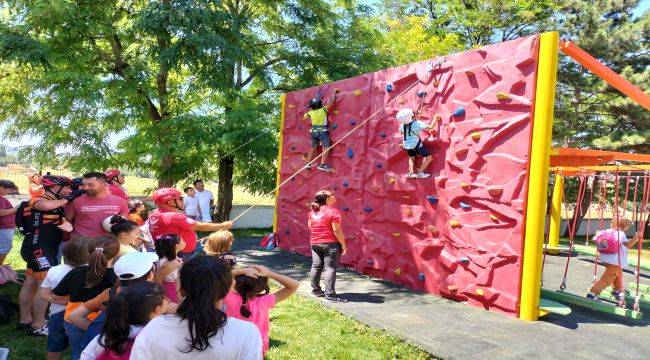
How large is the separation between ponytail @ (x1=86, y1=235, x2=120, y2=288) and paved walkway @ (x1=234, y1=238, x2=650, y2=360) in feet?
10.2

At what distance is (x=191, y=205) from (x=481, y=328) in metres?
6.79

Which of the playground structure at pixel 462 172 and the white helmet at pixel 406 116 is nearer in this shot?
the playground structure at pixel 462 172

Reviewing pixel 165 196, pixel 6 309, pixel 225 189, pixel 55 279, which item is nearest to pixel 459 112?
pixel 165 196

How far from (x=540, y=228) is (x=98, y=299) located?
490 cm

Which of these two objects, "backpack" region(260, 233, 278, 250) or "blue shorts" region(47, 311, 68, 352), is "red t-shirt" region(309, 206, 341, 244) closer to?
"backpack" region(260, 233, 278, 250)

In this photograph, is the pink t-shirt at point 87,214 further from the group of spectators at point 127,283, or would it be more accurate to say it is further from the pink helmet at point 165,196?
the pink helmet at point 165,196

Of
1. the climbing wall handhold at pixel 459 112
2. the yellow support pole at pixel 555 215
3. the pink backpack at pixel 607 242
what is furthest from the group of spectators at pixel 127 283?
the yellow support pole at pixel 555 215

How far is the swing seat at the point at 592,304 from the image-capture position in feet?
19.1

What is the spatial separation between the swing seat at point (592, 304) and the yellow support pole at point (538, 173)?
100 centimetres

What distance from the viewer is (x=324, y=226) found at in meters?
6.45

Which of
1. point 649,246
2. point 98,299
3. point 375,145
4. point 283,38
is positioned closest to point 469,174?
point 375,145

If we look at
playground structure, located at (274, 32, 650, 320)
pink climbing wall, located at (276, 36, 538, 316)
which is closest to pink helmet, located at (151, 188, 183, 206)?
playground structure, located at (274, 32, 650, 320)

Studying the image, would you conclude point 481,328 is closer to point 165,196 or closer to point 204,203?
point 165,196

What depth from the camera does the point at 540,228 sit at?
227 inches
